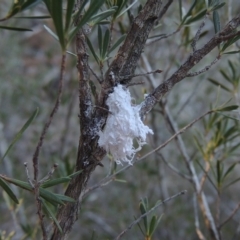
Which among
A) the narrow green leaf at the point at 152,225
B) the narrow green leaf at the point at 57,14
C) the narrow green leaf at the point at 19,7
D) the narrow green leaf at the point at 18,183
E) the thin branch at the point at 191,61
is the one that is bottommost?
the narrow green leaf at the point at 152,225

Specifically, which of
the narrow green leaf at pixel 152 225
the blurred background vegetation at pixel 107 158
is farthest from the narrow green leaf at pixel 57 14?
the blurred background vegetation at pixel 107 158

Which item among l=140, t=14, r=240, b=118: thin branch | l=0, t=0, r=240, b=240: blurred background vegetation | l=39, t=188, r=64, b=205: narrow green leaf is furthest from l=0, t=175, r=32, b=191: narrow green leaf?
l=0, t=0, r=240, b=240: blurred background vegetation

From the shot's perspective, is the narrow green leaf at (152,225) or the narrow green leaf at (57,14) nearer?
the narrow green leaf at (57,14)

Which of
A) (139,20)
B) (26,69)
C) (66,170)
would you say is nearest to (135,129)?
(139,20)

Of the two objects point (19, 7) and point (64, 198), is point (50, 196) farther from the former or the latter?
point (19, 7)

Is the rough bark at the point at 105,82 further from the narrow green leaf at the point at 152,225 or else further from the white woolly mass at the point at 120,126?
the narrow green leaf at the point at 152,225

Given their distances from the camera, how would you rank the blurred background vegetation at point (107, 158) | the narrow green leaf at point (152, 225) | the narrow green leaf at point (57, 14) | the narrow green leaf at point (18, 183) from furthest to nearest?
the blurred background vegetation at point (107, 158)
the narrow green leaf at point (152, 225)
the narrow green leaf at point (18, 183)
the narrow green leaf at point (57, 14)

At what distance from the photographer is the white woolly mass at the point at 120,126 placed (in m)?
0.49

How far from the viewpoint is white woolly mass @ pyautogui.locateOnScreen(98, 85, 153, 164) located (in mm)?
493

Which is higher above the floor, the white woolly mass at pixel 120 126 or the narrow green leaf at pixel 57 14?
the narrow green leaf at pixel 57 14

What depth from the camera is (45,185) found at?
485mm

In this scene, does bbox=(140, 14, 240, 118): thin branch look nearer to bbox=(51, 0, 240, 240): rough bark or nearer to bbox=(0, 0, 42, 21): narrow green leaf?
bbox=(51, 0, 240, 240): rough bark

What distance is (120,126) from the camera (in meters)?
0.50

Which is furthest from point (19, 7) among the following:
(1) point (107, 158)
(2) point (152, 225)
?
(1) point (107, 158)
